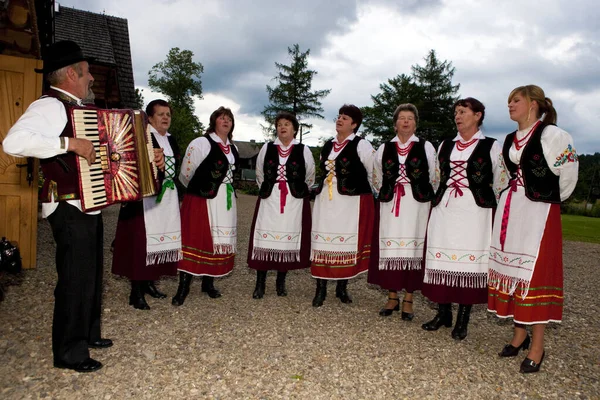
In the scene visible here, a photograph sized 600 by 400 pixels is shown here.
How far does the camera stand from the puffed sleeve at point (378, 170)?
466 cm

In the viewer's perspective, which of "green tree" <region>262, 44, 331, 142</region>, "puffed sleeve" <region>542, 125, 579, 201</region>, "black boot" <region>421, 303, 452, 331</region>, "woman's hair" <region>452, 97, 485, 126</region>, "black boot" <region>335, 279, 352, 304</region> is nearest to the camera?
"puffed sleeve" <region>542, 125, 579, 201</region>

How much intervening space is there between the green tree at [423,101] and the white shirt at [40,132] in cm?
3472

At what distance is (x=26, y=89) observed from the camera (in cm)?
576

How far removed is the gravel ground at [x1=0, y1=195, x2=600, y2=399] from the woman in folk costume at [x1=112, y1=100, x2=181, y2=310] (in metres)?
0.40

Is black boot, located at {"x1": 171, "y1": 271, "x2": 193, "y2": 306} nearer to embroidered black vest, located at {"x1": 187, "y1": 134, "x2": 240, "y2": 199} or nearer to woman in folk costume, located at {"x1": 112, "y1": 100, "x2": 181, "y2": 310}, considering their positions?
woman in folk costume, located at {"x1": 112, "y1": 100, "x2": 181, "y2": 310}

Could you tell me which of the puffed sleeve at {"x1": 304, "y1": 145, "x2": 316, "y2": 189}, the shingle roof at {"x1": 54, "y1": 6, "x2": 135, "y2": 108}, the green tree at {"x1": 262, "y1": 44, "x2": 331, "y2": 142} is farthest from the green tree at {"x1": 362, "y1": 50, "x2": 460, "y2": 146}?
the puffed sleeve at {"x1": 304, "y1": 145, "x2": 316, "y2": 189}

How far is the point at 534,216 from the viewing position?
3396mm

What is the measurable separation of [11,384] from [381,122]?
37324mm

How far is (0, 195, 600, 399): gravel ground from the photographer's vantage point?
9.82 feet

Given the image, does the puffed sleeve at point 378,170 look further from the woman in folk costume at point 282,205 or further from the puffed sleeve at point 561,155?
the puffed sleeve at point 561,155

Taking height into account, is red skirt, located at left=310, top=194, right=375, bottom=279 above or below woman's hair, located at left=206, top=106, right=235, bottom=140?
below

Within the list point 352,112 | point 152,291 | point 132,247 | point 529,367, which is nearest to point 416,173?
point 352,112

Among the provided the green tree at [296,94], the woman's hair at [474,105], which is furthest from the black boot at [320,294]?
the green tree at [296,94]

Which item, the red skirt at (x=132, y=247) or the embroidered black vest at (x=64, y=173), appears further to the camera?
the red skirt at (x=132, y=247)
